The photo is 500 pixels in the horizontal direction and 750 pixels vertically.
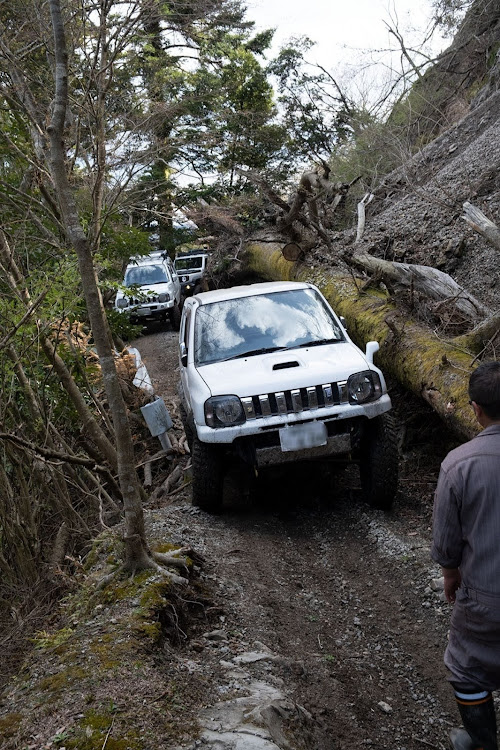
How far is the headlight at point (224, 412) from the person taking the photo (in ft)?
17.5

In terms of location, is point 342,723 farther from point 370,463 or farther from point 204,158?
point 204,158

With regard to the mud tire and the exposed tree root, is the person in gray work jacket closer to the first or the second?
the exposed tree root

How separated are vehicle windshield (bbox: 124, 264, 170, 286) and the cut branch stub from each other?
714 centimetres

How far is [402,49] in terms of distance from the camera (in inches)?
758

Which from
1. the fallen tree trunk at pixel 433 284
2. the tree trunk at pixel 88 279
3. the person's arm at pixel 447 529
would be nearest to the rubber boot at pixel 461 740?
the person's arm at pixel 447 529

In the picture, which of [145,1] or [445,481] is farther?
[145,1]

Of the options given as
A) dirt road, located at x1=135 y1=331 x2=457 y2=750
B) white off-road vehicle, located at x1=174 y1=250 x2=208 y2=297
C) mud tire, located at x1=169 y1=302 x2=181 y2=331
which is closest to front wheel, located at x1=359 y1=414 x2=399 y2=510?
dirt road, located at x1=135 y1=331 x2=457 y2=750

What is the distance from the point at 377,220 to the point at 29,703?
11619 millimetres

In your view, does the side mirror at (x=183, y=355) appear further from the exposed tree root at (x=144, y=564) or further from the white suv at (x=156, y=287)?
the white suv at (x=156, y=287)

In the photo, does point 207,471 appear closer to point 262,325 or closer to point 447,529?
point 262,325

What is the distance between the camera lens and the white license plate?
17.3 feet

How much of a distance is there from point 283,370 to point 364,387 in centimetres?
72

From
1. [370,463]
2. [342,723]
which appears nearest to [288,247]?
[370,463]

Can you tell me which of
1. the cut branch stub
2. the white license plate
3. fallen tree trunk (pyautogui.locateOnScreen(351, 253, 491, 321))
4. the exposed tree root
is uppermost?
the cut branch stub
